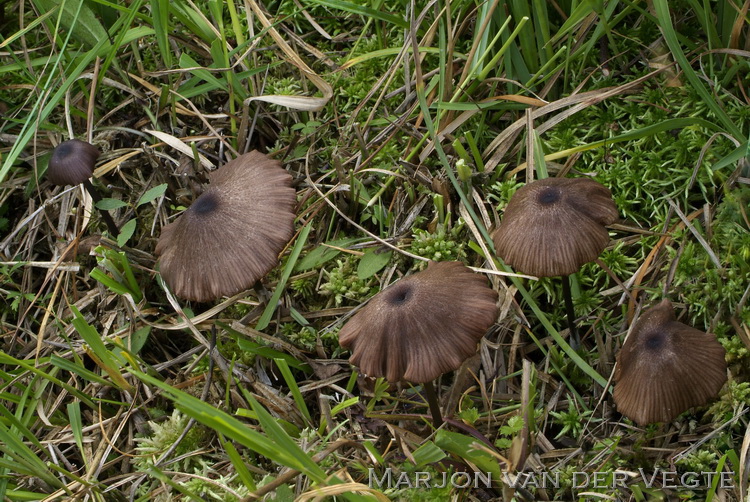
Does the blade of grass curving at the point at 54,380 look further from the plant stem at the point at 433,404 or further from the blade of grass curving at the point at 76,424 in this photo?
the plant stem at the point at 433,404

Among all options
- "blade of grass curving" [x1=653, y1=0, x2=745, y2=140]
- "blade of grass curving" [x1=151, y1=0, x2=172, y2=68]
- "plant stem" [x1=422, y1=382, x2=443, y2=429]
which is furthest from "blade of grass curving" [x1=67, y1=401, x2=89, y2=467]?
"blade of grass curving" [x1=653, y1=0, x2=745, y2=140]

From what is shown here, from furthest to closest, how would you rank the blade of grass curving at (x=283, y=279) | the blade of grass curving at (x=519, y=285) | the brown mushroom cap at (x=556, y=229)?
the blade of grass curving at (x=283, y=279), the blade of grass curving at (x=519, y=285), the brown mushroom cap at (x=556, y=229)

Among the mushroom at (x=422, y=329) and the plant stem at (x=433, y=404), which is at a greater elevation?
the mushroom at (x=422, y=329)

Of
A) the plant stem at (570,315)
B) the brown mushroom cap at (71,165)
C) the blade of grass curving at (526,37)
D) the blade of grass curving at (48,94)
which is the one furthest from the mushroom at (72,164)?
the plant stem at (570,315)

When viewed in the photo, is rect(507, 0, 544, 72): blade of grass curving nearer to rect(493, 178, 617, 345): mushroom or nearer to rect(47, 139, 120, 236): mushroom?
rect(493, 178, 617, 345): mushroom

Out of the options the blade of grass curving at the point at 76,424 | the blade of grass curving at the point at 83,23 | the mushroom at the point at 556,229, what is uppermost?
the blade of grass curving at the point at 83,23

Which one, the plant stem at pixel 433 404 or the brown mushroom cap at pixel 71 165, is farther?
the brown mushroom cap at pixel 71 165

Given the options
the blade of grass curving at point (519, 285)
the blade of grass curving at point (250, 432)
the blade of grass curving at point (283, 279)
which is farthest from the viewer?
the blade of grass curving at point (283, 279)
